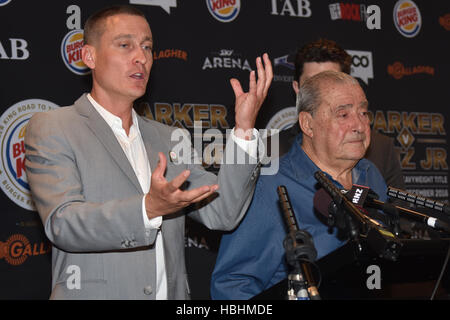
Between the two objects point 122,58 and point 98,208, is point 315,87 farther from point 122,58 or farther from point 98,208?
point 98,208

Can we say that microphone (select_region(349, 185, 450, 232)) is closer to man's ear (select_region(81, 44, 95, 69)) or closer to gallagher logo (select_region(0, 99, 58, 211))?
man's ear (select_region(81, 44, 95, 69))

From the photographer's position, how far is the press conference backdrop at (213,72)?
11.5 feet

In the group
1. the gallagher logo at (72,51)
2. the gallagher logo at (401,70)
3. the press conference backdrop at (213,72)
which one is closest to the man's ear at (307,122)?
the press conference backdrop at (213,72)

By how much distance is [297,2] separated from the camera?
176 inches

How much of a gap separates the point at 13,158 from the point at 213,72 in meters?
1.61

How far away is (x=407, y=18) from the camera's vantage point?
4832 mm

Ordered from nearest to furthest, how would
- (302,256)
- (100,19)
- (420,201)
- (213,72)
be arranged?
1. (302,256)
2. (420,201)
3. (100,19)
4. (213,72)

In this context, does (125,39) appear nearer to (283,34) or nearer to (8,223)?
(8,223)

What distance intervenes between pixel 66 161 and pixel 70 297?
1.66 ft

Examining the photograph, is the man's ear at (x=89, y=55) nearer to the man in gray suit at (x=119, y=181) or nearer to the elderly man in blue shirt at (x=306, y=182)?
the man in gray suit at (x=119, y=181)

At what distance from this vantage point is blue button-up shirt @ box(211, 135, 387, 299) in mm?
2160

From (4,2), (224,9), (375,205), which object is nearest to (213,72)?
(224,9)

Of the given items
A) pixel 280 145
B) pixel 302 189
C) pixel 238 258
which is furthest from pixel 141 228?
pixel 280 145

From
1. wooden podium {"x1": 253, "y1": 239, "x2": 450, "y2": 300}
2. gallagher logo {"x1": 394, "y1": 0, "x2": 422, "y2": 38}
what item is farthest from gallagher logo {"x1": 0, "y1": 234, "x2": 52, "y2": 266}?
gallagher logo {"x1": 394, "y1": 0, "x2": 422, "y2": 38}
